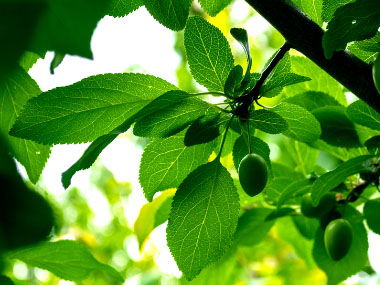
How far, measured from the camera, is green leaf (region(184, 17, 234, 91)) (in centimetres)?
82

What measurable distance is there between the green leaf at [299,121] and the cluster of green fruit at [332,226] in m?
0.18

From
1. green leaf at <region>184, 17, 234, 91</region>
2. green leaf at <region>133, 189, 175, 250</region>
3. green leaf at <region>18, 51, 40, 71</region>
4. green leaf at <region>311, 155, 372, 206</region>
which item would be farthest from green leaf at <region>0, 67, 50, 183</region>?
green leaf at <region>311, 155, 372, 206</region>

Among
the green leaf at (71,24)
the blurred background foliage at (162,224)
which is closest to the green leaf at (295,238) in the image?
the blurred background foliage at (162,224)

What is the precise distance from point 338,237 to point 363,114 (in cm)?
25

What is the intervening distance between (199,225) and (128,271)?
318 cm

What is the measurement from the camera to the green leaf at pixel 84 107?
0.77 meters

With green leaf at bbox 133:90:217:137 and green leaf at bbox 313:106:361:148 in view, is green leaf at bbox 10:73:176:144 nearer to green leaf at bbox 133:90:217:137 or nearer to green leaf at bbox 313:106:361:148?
green leaf at bbox 133:90:217:137

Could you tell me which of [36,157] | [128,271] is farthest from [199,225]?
[128,271]

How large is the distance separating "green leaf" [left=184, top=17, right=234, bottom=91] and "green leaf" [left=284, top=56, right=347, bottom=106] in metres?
0.34

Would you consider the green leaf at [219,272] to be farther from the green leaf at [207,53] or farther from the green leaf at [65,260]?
the green leaf at [207,53]

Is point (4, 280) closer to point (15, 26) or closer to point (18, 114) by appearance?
point (18, 114)

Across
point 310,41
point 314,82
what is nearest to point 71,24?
point 310,41

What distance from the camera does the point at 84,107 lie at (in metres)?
0.79

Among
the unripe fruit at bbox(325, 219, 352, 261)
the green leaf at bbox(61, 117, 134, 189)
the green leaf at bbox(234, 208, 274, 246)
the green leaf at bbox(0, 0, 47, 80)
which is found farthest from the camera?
the green leaf at bbox(234, 208, 274, 246)
